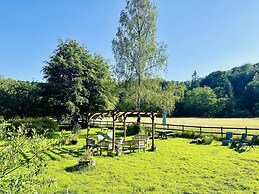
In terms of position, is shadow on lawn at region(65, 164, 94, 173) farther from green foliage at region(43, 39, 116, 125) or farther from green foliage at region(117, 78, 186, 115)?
green foliage at region(43, 39, 116, 125)

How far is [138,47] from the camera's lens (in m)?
23.8

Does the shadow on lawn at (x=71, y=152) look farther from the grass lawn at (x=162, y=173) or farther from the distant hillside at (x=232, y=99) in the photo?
the distant hillside at (x=232, y=99)

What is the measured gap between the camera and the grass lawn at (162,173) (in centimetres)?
820

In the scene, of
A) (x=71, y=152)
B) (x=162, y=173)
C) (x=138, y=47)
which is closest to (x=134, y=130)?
(x=138, y=47)

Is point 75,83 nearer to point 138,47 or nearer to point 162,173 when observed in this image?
point 138,47

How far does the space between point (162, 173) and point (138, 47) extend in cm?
1598

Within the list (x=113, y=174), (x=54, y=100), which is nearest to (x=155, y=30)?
(x=54, y=100)

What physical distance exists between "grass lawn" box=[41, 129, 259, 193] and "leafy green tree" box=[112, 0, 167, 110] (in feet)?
36.6

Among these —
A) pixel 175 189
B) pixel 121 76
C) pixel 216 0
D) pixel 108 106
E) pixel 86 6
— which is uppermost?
pixel 216 0

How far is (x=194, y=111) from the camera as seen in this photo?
6550cm

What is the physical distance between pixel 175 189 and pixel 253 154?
7.25 m

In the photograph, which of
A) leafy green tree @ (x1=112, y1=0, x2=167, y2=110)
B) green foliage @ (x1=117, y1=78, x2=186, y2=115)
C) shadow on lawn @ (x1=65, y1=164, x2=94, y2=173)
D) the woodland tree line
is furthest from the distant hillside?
shadow on lawn @ (x1=65, y1=164, x2=94, y2=173)

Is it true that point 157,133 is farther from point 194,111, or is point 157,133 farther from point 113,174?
point 194,111

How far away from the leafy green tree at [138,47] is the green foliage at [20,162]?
67.7 feet
